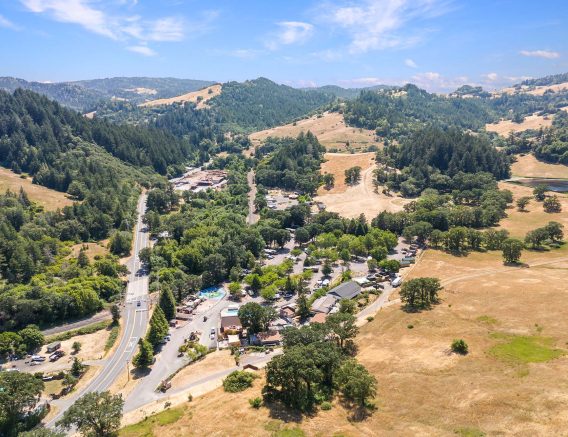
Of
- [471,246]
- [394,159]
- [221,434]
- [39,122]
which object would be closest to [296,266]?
[471,246]

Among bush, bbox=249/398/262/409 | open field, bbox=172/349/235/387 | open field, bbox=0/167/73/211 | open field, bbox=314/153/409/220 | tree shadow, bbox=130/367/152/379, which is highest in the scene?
open field, bbox=0/167/73/211

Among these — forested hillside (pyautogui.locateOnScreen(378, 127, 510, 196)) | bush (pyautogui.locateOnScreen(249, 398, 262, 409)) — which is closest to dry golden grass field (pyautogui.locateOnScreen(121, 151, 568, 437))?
bush (pyautogui.locateOnScreen(249, 398, 262, 409))

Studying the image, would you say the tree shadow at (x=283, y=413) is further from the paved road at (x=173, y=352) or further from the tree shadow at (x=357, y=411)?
the paved road at (x=173, y=352)

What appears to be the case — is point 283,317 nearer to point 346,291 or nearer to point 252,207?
point 346,291

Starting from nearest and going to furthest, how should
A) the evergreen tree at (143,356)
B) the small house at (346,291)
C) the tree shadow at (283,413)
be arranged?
the tree shadow at (283,413), the evergreen tree at (143,356), the small house at (346,291)

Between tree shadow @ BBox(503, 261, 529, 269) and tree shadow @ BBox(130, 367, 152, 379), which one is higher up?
tree shadow @ BBox(503, 261, 529, 269)

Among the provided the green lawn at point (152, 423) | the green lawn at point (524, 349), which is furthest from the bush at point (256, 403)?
the green lawn at point (524, 349)

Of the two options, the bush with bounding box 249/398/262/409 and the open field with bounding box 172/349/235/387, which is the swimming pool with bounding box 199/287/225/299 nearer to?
the open field with bounding box 172/349/235/387
